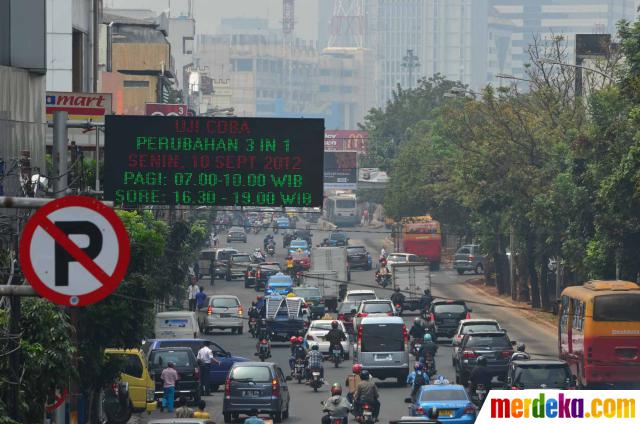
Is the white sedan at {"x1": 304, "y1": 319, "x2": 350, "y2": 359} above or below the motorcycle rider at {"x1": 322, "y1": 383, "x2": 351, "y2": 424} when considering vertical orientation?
below

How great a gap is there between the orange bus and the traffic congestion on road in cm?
1813

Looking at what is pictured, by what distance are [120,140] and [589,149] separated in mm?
30469

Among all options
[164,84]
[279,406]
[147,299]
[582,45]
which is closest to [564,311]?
[279,406]

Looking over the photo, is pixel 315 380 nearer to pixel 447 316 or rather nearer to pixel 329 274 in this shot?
pixel 447 316

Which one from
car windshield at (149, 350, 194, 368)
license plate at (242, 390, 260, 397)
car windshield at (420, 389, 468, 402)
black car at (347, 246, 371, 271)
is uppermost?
car windshield at (420, 389, 468, 402)

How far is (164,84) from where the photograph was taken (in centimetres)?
11525

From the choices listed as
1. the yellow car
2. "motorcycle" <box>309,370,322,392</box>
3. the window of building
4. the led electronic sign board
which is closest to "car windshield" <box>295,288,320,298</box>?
"motorcycle" <box>309,370,322,392</box>

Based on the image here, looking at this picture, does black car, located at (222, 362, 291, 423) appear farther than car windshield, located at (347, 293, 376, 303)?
No

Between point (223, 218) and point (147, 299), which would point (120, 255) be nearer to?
point (147, 299)

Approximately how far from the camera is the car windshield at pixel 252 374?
36531 millimetres

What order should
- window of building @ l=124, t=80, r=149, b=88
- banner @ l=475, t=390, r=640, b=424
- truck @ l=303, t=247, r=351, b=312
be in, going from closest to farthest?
banner @ l=475, t=390, r=640, b=424, truck @ l=303, t=247, r=351, b=312, window of building @ l=124, t=80, r=149, b=88

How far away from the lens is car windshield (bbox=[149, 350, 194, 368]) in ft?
131

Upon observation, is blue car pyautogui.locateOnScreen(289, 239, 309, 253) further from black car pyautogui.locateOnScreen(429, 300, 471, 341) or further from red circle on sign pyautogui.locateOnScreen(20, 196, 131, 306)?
red circle on sign pyautogui.locateOnScreen(20, 196, 131, 306)

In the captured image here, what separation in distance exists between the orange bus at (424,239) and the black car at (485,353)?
57924mm
